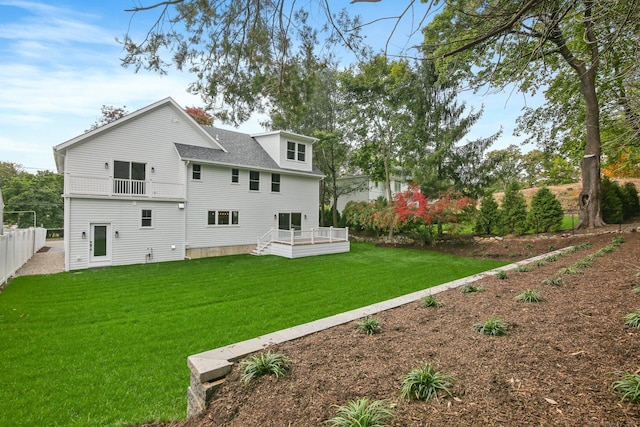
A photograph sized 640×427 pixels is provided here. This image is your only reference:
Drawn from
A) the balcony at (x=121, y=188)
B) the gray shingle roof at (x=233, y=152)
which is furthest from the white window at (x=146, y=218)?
the gray shingle roof at (x=233, y=152)

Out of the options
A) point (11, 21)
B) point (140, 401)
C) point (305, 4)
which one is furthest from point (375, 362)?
point (11, 21)

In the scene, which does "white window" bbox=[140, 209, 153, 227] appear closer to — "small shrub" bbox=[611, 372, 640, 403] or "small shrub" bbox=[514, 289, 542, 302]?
"small shrub" bbox=[514, 289, 542, 302]

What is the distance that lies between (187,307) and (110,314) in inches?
56.9

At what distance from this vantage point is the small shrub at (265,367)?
2527 millimetres

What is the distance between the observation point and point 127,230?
40.5 feet

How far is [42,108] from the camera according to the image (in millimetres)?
13523

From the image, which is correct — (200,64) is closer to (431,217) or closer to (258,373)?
(258,373)

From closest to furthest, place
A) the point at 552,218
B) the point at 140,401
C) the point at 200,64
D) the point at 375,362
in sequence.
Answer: the point at 375,362 < the point at 140,401 < the point at 200,64 < the point at 552,218

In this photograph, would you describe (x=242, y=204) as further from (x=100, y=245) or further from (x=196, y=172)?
(x=100, y=245)

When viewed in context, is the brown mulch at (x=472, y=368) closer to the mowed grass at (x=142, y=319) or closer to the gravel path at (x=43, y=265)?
the mowed grass at (x=142, y=319)

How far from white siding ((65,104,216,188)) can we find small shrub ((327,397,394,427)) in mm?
13754

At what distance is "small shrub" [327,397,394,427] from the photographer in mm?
1769

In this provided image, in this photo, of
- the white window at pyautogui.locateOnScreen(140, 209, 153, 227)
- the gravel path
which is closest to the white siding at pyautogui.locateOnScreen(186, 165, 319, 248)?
the white window at pyautogui.locateOnScreen(140, 209, 153, 227)

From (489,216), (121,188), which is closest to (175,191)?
(121,188)
